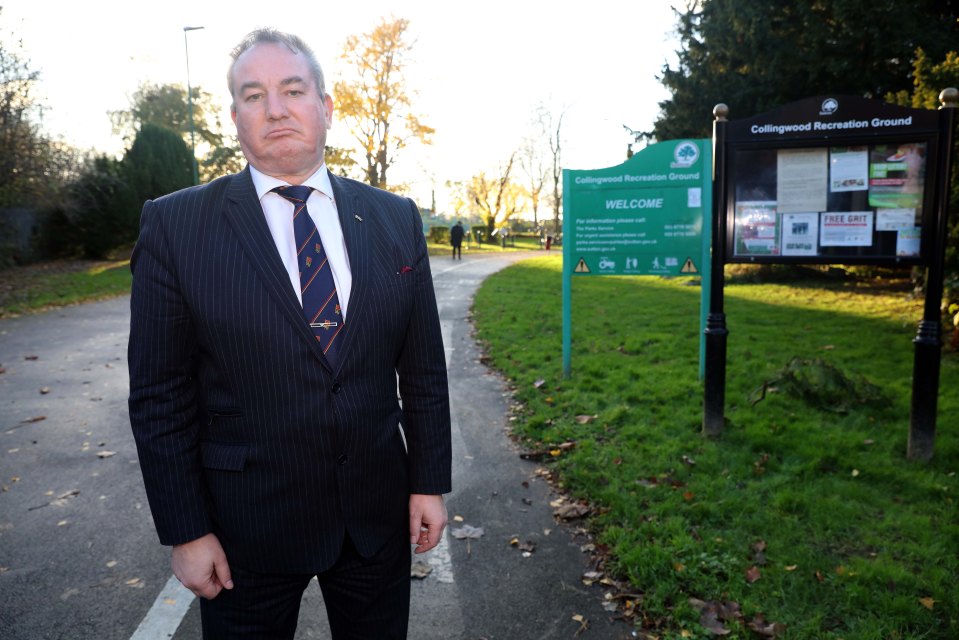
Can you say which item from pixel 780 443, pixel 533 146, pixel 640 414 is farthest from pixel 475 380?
pixel 533 146

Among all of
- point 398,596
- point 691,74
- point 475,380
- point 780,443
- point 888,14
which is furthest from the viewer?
point 691,74

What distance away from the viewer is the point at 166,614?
3148 mm

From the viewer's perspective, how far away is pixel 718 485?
4402mm

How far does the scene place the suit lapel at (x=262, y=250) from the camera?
169 centimetres

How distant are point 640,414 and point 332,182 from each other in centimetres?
465

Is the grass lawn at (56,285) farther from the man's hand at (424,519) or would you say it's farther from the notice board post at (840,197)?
the man's hand at (424,519)

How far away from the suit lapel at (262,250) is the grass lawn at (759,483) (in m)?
2.31

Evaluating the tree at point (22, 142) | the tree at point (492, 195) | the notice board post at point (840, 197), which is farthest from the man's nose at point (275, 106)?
the tree at point (492, 195)

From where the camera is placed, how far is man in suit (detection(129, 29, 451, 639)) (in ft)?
5.52

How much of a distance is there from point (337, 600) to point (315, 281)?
966 mm

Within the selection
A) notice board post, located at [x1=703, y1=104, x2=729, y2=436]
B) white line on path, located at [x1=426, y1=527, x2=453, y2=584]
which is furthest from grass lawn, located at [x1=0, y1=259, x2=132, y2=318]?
notice board post, located at [x1=703, y1=104, x2=729, y2=436]

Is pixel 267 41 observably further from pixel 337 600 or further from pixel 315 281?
pixel 337 600

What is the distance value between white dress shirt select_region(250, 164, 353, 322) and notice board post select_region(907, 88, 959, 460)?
15.0 feet

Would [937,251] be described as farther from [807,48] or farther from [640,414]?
[807,48]
